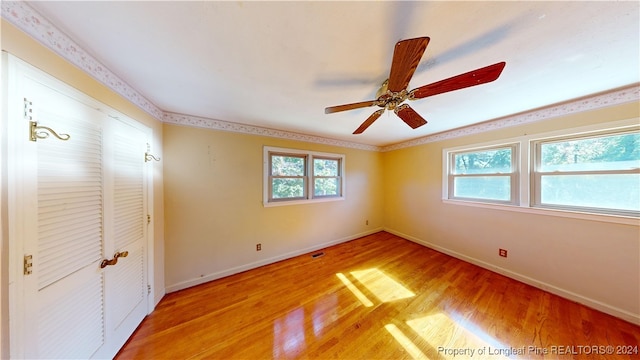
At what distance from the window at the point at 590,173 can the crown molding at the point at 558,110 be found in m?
0.31

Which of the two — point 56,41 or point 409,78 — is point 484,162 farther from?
point 56,41

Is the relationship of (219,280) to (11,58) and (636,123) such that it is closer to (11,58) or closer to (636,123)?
(11,58)

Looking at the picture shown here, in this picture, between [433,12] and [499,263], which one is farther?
[499,263]

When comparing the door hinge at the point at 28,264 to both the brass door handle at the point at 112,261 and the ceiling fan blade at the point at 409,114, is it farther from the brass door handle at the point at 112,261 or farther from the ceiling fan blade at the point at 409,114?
the ceiling fan blade at the point at 409,114

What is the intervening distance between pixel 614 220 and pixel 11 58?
4459 millimetres

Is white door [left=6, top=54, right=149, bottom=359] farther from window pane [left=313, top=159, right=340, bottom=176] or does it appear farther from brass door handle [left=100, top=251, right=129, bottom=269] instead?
window pane [left=313, top=159, right=340, bottom=176]

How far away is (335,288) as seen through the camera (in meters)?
2.14

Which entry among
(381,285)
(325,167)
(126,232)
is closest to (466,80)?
(381,285)

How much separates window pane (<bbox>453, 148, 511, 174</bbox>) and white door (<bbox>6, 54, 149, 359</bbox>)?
424cm

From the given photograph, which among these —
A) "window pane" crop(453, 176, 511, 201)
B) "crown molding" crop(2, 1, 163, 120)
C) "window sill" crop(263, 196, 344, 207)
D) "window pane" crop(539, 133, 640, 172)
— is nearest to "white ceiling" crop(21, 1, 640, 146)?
"crown molding" crop(2, 1, 163, 120)

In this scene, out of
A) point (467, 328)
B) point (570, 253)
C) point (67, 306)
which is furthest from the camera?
point (570, 253)

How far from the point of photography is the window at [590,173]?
1.71m

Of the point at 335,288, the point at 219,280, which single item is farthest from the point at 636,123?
the point at 219,280

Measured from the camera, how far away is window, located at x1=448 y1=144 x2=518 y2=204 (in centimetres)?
244
